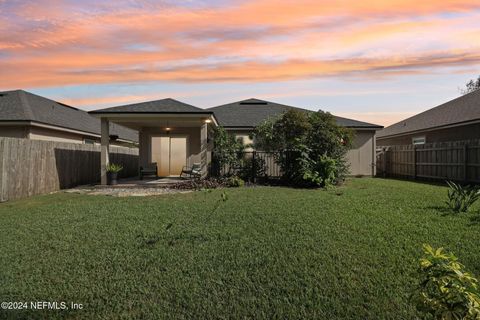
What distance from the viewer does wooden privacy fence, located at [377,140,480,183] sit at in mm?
14438

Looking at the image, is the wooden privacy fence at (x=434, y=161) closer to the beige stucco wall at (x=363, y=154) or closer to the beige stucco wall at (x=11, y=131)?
the beige stucco wall at (x=363, y=154)

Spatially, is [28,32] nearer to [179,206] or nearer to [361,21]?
[179,206]

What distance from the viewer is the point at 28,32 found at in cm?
883

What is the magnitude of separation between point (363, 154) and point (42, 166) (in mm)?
15633

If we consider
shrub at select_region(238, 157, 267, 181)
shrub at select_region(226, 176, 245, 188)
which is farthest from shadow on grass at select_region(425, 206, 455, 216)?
shrub at select_region(238, 157, 267, 181)

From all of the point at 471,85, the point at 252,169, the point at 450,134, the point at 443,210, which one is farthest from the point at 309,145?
the point at 471,85

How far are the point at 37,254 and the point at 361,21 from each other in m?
7.73

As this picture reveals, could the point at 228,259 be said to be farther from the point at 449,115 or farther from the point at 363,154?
the point at 449,115

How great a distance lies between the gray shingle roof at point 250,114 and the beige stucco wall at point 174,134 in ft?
5.91

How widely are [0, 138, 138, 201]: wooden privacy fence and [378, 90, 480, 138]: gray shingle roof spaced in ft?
56.7

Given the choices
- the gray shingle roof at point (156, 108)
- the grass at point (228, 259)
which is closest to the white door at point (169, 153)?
the gray shingle roof at point (156, 108)

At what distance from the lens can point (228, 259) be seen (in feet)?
16.9

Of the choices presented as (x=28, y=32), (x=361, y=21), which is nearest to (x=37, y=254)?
(x=28, y=32)

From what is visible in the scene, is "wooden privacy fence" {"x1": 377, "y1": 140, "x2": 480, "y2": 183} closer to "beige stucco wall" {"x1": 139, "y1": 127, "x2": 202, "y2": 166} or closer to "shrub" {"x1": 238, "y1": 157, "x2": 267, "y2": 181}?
"shrub" {"x1": 238, "y1": 157, "x2": 267, "y2": 181}
